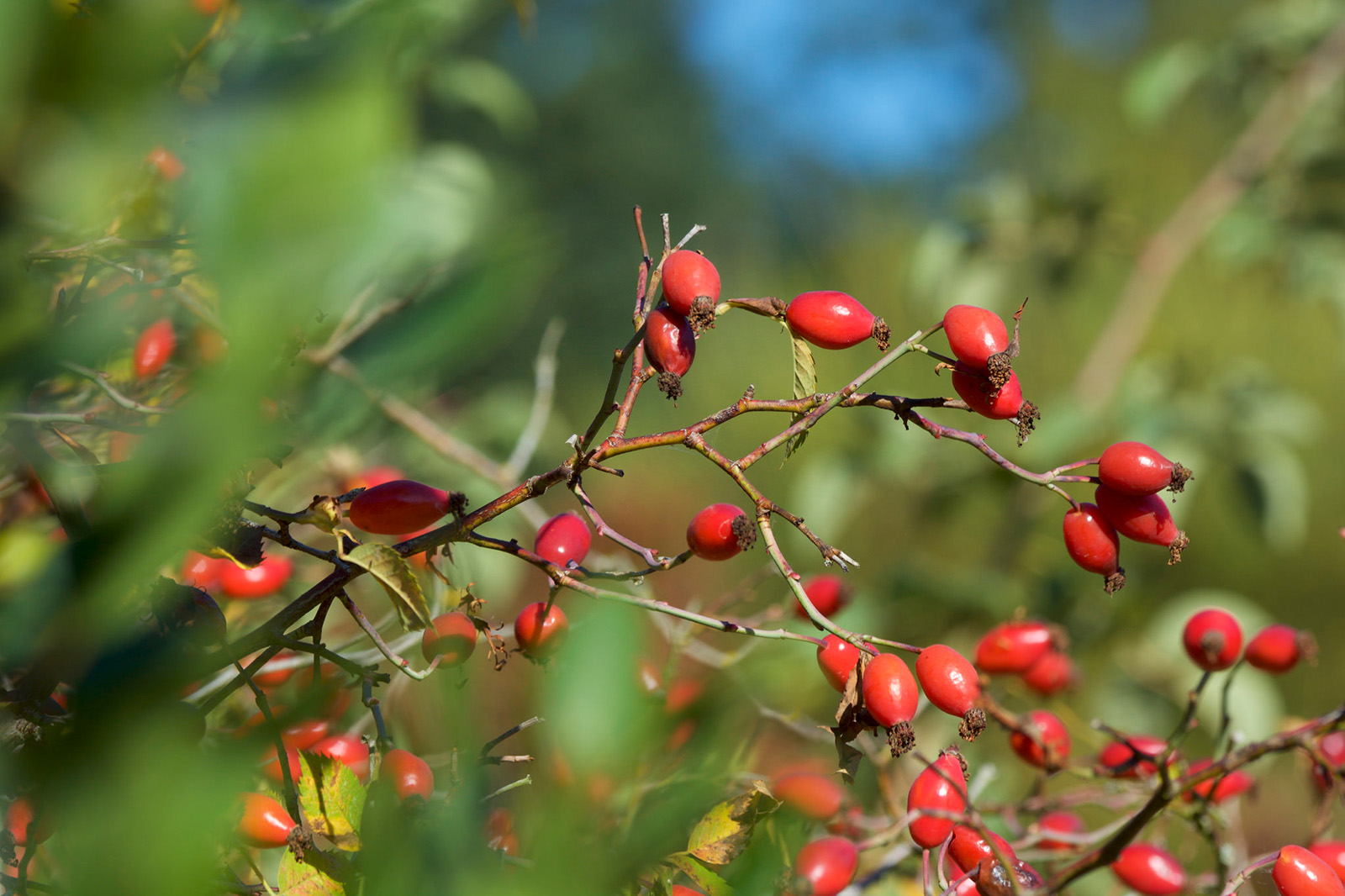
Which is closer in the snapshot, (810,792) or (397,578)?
(397,578)

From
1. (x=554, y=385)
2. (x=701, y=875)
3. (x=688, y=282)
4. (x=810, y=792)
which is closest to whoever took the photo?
(x=701, y=875)

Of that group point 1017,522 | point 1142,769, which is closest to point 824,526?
point 1017,522

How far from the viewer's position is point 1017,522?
1.41m

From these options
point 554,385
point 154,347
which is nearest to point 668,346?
point 154,347

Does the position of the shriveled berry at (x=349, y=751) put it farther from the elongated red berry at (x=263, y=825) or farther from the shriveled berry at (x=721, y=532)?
the shriveled berry at (x=721, y=532)

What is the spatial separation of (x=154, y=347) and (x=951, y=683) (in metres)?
0.46

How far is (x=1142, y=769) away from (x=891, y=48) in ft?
22.7

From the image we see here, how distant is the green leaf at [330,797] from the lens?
347 mm

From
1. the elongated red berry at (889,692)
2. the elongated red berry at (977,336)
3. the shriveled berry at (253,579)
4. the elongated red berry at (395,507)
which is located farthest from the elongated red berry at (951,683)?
the shriveled berry at (253,579)

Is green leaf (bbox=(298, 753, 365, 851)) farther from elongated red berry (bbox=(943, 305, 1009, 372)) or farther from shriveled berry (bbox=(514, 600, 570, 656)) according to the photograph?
elongated red berry (bbox=(943, 305, 1009, 372))

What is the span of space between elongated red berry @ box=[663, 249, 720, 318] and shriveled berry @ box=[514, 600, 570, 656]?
14 cm

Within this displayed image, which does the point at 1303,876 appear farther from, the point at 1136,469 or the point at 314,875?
the point at 314,875

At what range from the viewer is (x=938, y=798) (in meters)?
0.43

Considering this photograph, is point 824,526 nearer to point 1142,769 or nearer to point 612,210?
point 1142,769
